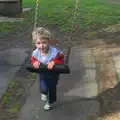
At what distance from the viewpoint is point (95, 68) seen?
7066mm

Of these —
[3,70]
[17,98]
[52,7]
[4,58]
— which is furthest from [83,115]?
[52,7]

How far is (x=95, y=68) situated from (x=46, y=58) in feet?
7.75

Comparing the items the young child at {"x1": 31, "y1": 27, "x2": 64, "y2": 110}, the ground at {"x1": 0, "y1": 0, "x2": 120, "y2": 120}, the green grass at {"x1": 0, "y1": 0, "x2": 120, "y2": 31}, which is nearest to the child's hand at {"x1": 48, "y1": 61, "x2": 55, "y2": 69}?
the young child at {"x1": 31, "y1": 27, "x2": 64, "y2": 110}

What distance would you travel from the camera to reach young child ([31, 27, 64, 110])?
470cm

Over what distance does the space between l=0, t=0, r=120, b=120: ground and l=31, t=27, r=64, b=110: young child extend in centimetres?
26

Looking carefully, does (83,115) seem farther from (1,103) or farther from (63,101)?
(1,103)

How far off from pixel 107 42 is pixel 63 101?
165 inches

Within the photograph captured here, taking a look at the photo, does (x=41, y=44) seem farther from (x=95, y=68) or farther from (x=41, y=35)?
(x=95, y=68)

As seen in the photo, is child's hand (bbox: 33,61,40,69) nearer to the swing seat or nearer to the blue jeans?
the swing seat

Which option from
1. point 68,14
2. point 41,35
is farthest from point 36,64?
point 68,14

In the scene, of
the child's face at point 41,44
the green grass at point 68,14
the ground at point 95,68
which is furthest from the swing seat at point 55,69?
the green grass at point 68,14

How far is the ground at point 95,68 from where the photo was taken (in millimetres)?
5279

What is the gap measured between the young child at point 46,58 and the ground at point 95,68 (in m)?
0.26

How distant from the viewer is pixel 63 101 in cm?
550
